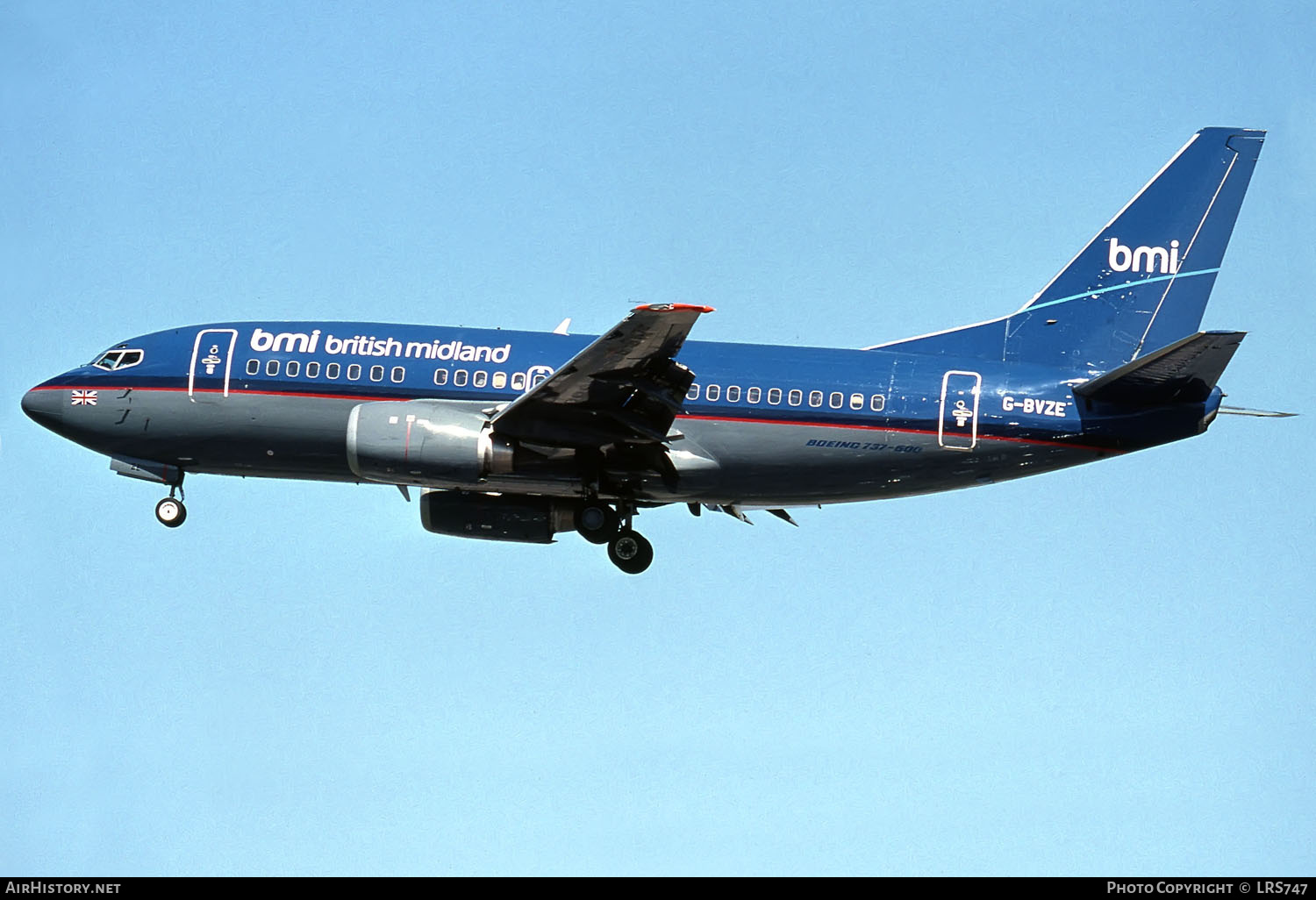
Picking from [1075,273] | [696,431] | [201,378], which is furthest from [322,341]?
[1075,273]

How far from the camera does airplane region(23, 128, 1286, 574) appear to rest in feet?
126

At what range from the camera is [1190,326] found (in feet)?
134

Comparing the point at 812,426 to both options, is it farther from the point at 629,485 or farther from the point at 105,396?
the point at 105,396

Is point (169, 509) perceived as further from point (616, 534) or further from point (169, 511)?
point (616, 534)

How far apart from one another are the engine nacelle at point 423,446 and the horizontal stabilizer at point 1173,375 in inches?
486

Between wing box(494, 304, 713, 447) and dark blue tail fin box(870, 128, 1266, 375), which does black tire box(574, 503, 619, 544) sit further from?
dark blue tail fin box(870, 128, 1266, 375)

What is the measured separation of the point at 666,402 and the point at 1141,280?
1140 centimetres

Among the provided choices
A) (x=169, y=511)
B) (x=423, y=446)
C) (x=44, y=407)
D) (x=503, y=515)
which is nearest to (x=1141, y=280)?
(x=503, y=515)

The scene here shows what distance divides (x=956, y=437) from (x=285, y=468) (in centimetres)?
1452

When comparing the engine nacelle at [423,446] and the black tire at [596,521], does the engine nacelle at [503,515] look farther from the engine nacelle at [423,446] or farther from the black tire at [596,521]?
the engine nacelle at [423,446]

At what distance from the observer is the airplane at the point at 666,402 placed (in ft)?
126

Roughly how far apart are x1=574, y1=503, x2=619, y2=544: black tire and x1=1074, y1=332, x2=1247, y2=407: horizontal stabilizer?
10.3m

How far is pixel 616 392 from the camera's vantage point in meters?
38.3

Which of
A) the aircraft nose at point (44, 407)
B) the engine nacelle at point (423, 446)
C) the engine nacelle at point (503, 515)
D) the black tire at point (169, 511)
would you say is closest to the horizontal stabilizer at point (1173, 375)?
the engine nacelle at point (503, 515)
